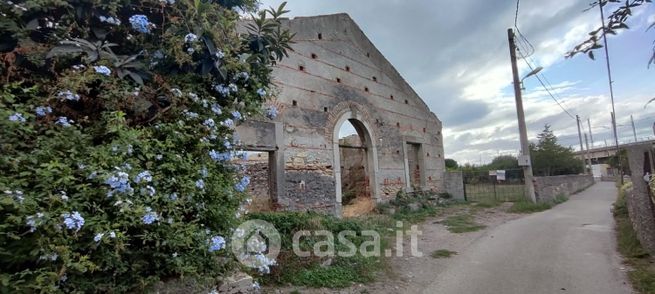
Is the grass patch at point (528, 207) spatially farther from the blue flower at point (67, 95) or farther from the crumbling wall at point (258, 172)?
the blue flower at point (67, 95)

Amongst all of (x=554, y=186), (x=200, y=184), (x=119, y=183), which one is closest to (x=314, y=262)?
(x=200, y=184)

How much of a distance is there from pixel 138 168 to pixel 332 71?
333 inches

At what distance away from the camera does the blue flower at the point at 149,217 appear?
2.14 metres

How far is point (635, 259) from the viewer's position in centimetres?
552

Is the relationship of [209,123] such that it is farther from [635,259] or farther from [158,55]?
[635,259]

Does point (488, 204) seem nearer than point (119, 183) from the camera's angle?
No

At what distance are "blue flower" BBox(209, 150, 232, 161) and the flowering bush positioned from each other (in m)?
0.02

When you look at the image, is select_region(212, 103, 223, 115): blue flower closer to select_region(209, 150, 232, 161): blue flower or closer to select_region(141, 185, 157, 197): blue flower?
select_region(209, 150, 232, 161): blue flower

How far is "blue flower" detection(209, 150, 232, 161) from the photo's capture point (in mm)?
2791

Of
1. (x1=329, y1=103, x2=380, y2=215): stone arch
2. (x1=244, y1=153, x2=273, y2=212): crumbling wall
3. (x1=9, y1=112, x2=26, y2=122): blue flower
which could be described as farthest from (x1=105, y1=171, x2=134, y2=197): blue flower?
(x1=329, y1=103, x2=380, y2=215): stone arch

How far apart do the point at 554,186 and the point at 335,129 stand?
37.1 feet

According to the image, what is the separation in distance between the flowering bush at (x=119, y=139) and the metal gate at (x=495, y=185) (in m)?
14.3

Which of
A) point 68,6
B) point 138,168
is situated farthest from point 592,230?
point 68,6

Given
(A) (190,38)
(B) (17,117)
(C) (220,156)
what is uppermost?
(A) (190,38)
